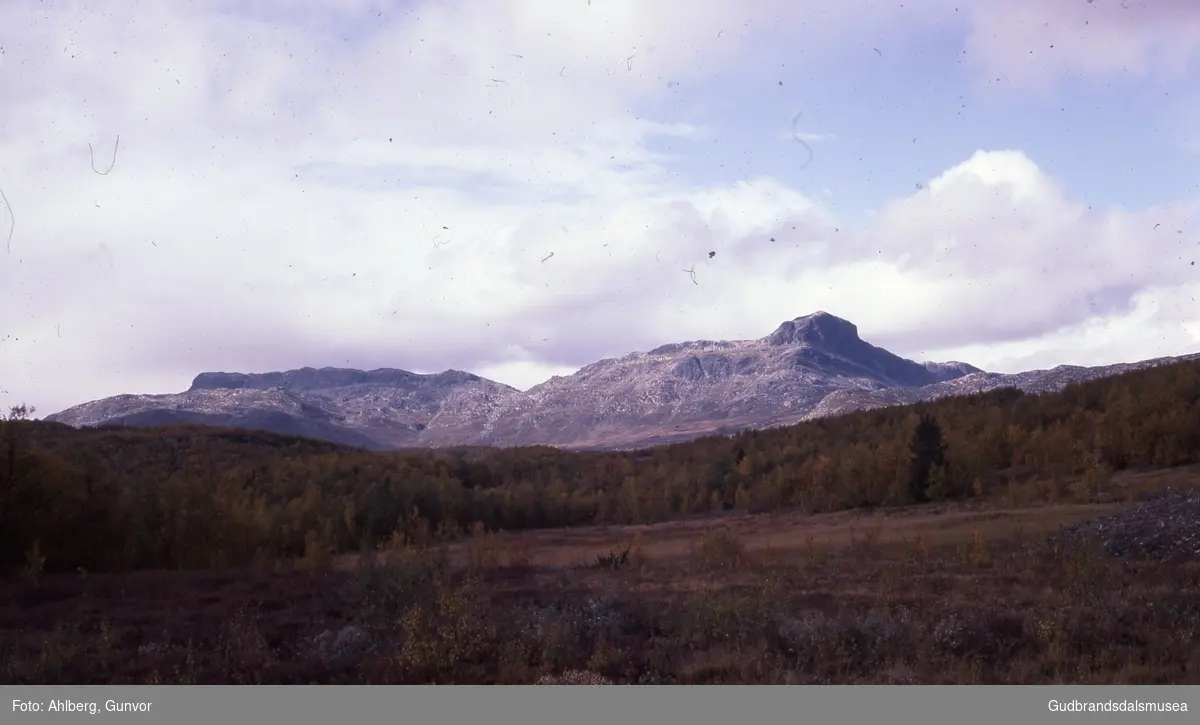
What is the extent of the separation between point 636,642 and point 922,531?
20.0 meters

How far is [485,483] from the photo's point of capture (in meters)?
55.0

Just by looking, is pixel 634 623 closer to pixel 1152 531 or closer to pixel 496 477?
pixel 1152 531

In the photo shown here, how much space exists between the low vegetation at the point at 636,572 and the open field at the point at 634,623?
6cm

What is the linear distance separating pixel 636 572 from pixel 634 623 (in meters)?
8.45

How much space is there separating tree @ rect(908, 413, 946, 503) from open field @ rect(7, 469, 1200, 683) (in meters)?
18.6

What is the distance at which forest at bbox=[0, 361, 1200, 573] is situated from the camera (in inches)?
869

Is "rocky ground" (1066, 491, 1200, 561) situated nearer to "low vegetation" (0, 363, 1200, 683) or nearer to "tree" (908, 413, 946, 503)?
"low vegetation" (0, 363, 1200, 683)

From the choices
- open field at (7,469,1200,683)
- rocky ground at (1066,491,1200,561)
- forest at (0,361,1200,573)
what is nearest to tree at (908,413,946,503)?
forest at (0,361,1200,573)

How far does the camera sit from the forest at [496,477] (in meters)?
22.1

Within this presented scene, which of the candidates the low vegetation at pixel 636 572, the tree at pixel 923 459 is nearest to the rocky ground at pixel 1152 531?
the low vegetation at pixel 636 572

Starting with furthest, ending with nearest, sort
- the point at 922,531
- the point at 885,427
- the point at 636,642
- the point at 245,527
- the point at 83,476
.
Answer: the point at 885,427 < the point at 922,531 < the point at 245,527 < the point at 83,476 < the point at 636,642

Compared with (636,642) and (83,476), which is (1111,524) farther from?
(83,476)

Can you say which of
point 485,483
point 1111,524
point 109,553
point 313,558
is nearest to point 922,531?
point 1111,524

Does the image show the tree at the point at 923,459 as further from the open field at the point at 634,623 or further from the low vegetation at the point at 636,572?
the open field at the point at 634,623
